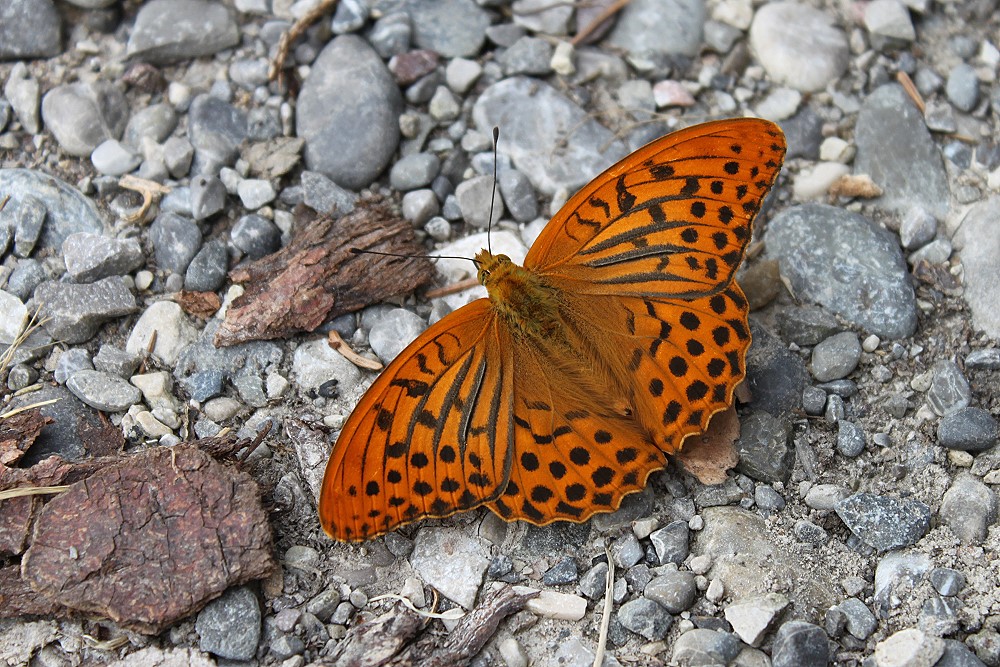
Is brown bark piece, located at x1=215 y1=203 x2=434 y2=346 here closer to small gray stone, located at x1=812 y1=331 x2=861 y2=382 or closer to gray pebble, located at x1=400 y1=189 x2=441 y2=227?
gray pebble, located at x1=400 y1=189 x2=441 y2=227

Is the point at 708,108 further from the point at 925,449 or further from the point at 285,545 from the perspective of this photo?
the point at 285,545

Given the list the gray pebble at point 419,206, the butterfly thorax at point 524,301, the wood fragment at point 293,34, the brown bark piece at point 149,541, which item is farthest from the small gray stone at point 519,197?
the brown bark piece at point 149,541

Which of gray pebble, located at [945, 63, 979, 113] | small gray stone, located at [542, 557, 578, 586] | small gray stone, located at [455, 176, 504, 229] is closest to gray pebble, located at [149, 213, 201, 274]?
small gray stone, located at [455, 176, 504, 229]

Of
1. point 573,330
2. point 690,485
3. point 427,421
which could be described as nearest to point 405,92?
point 573,330

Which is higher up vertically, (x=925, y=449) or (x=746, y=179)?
(x=746, y=179)

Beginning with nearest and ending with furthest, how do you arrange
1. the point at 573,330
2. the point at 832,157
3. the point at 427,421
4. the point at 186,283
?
the point at 427,421, the point at 573,330, the point at 186,283, the point at 832,157

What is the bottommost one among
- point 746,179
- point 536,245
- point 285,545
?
point 285,545

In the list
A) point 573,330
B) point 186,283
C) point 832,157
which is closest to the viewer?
point 573,330
